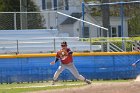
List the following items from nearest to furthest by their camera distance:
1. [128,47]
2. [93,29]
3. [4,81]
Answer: [4,81] < [128,47] < [93,29]

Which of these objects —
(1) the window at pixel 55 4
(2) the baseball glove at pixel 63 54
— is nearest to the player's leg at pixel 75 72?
(2) the baseball glove at pixel 63 54

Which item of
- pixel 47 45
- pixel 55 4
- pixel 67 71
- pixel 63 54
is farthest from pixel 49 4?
pixel 63 54

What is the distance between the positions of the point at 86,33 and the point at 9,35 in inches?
320

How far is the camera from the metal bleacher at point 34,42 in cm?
2844

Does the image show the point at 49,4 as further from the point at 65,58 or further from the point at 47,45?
the point at 65,58

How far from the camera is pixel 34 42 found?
29.2m

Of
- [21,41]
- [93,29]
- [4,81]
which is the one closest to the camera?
[4,81]

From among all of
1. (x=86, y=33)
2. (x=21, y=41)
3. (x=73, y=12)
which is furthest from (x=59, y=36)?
(x=73, y=12)

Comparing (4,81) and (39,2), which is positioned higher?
(39,2)

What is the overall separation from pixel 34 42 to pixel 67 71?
6930mm

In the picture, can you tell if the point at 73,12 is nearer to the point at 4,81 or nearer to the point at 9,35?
the point at 9,35

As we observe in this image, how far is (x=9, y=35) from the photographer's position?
1192 inches

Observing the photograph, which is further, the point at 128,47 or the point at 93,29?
the point at 93,29

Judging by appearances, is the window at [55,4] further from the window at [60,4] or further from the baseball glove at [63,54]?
the baseball glove at [63,54]
